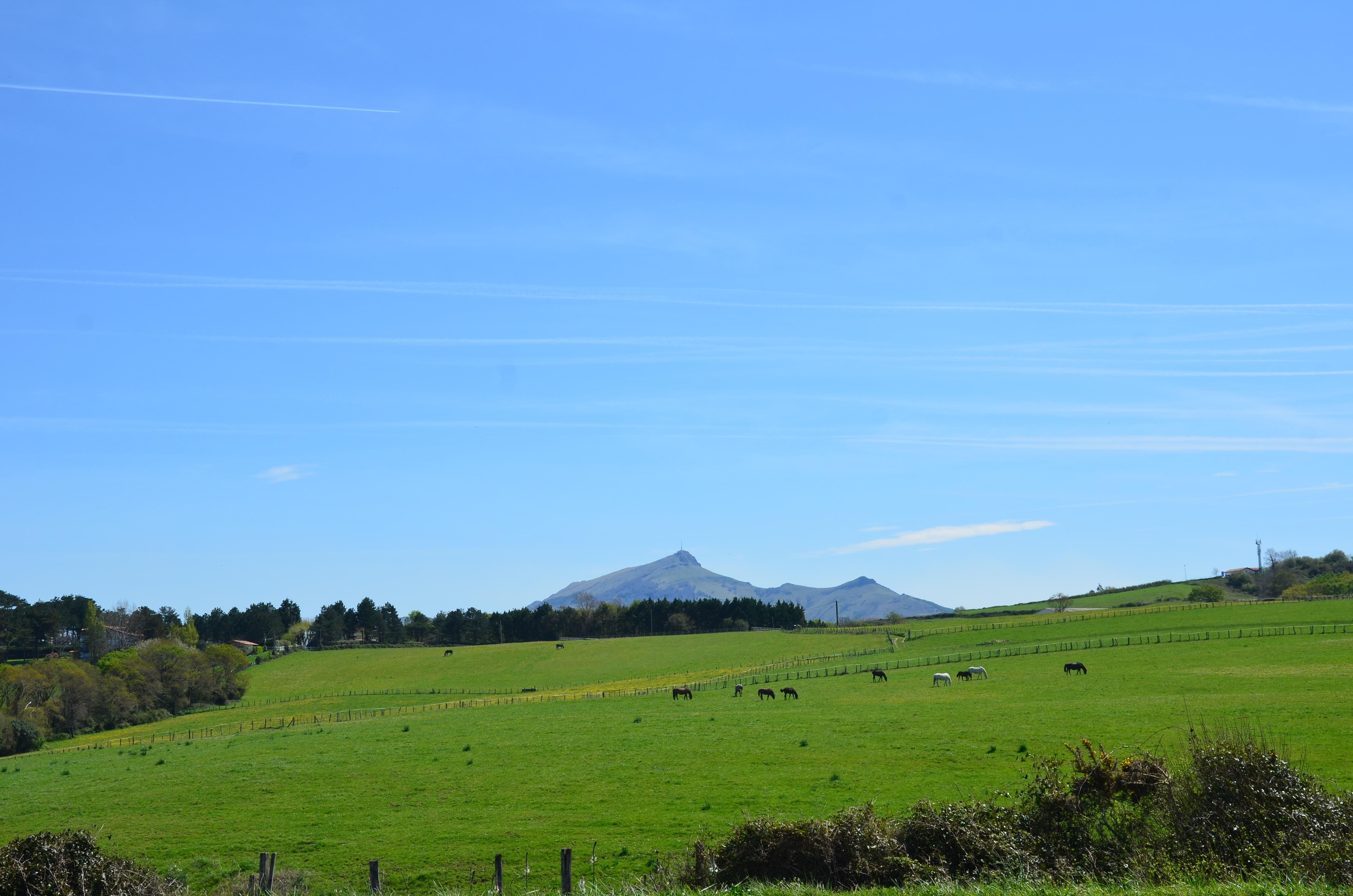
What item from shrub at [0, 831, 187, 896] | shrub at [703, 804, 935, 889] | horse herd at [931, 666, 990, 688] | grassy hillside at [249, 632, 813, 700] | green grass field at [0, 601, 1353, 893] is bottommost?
grassy hillside at [249, 632, 813, 700]

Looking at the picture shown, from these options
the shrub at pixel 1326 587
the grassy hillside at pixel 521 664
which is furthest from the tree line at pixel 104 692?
the shrub at pixel 1326 587

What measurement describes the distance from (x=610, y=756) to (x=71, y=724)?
7311cm

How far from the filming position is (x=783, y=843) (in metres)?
18.6

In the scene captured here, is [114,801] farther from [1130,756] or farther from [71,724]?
[71,724]

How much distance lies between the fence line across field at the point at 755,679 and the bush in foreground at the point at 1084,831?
184 feet

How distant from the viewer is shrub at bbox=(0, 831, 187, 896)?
1730 cm

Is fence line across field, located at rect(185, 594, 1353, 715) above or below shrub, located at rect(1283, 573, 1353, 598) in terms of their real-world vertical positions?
below

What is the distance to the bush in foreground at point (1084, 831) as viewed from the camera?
54.3ft

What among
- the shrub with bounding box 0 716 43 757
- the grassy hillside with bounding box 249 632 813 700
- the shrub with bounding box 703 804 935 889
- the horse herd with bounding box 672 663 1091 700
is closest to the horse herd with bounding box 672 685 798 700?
the horse herd with bounding box 672 663 1091 700

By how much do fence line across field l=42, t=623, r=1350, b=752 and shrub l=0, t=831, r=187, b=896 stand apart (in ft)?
167

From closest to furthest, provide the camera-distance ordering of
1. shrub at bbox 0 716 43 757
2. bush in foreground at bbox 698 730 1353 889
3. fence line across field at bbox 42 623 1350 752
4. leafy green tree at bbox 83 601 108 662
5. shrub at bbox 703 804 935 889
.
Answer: bush in foreground at bbox 698 730 1353 889, shrub at bbox 703 804 935 889, fence line across field at bbox 42 623 1350 752, shrub at bbox 0 716 43 757, leafy green tree at bbox 83 601 108 662

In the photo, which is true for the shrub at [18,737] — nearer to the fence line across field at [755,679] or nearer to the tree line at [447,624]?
the fence line across field at [755,679]

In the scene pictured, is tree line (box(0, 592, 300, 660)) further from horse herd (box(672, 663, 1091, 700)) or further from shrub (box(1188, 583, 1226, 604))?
shrub (box(1188, 583, 1226, 604))

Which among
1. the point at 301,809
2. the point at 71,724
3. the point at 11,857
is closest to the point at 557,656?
the point at 71,724
